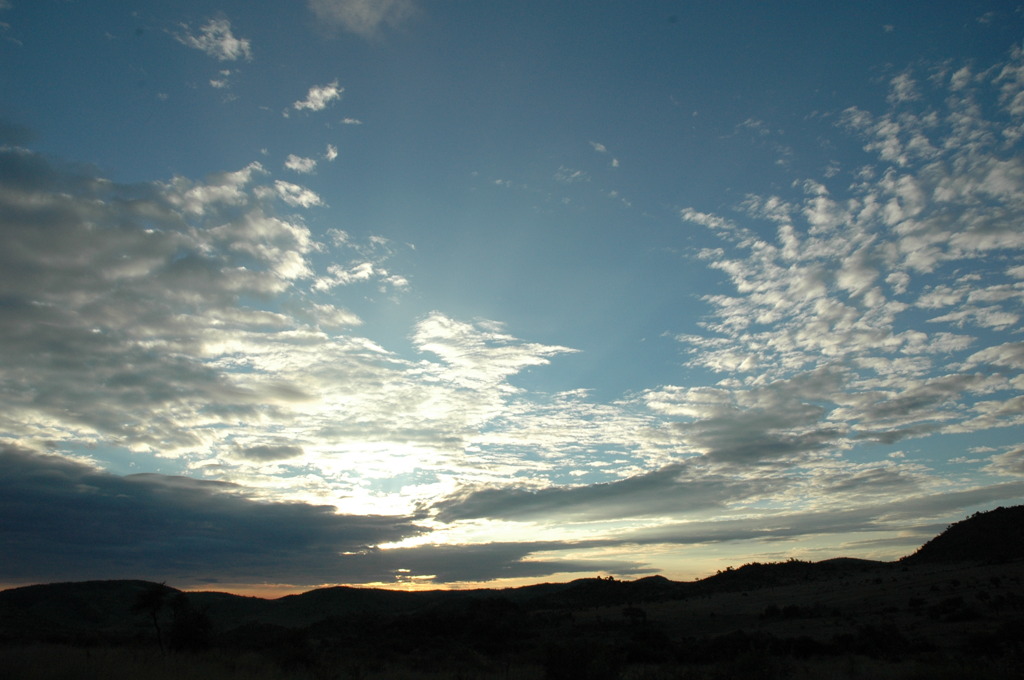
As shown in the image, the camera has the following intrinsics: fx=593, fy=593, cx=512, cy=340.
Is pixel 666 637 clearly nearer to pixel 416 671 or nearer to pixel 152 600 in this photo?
pixel 416 671

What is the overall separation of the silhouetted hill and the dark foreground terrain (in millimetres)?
258

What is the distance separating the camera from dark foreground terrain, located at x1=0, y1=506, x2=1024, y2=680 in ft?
70.7

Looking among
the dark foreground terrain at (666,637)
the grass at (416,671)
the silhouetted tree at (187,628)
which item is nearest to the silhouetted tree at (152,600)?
the dark foreground terrain at (666,637)

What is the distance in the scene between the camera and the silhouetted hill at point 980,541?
6384 cm

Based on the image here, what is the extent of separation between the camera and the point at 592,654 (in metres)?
20.0

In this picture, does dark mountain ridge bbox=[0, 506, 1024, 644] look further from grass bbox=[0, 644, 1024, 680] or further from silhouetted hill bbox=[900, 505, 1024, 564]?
grass bbox=[0, 644, 1024, 680]

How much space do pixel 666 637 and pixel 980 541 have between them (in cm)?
5536

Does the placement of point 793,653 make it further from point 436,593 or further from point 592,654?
point 436,593

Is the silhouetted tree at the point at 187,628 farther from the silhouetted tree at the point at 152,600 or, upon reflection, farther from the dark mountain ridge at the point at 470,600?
the silhouetted tree at the point at 152,600

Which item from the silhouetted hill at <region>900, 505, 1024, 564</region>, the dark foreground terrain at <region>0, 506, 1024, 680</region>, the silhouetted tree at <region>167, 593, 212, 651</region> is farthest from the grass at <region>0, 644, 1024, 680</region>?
the silhouetted hill at <region>900, 505, 1024, 564</region>

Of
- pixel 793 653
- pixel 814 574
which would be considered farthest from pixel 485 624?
pixel 814 574

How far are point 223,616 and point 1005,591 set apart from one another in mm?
102792

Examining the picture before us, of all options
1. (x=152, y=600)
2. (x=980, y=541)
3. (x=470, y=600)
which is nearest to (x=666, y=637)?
(x=152, y=600)

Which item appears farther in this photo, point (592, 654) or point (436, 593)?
point (436, 593)
